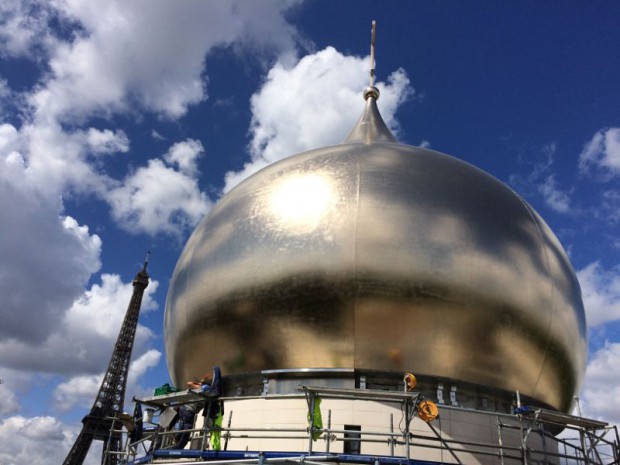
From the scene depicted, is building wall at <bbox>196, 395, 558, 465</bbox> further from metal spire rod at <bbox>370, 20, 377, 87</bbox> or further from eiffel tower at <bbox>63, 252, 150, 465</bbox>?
eiffel tower at <bbox>63, 252, 150, 465</bbox>

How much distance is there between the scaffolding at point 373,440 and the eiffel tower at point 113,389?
54.4 metres

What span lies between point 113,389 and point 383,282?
Result: 210 feet

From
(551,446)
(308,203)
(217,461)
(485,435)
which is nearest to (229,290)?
(308,203)

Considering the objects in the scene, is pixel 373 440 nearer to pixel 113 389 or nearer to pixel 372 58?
pixel 372 58

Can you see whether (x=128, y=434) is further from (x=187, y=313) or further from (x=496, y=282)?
(x=496, y=282)

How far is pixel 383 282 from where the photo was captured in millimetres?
12117

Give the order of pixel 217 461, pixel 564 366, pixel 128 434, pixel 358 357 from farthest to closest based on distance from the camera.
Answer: pixel 564 366, pixel 128 434, pixel 358 357, pixel 217 461

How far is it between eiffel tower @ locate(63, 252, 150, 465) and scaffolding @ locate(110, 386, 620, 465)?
54.4 meters

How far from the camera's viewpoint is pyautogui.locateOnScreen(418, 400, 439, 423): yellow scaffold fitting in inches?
425

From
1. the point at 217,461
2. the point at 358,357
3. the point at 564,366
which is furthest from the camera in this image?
the point at 564,366

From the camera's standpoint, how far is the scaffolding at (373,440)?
10.3 metres

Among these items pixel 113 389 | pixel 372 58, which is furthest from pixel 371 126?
pixel 113 389

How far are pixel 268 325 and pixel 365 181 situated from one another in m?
4.11

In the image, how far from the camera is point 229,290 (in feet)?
43.6
